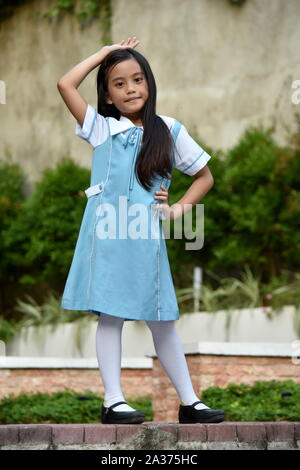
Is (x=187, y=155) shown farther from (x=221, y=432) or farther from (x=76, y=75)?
(x=221, y=432)

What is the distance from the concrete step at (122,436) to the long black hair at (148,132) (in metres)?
1.04

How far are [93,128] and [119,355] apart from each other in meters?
1.00

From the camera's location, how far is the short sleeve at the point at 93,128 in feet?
13.6

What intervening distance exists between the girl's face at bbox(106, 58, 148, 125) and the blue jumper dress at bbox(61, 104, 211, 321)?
0.11 metres

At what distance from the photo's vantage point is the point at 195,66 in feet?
46.5

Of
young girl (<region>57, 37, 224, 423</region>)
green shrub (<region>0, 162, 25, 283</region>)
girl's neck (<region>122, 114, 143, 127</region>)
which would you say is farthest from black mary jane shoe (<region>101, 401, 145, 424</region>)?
green shrub (<region>0, 162, 25, 283</region>)

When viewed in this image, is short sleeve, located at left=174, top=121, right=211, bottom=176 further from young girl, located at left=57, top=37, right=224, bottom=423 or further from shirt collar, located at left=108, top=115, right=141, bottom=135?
shirt collar, located at left=108, top=115, right=141, bottom=135

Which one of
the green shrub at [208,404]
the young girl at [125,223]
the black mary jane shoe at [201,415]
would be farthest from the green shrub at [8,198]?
the black mary jane shoe at [201,415]

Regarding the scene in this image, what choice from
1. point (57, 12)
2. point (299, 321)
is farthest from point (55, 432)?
point (57, 12)

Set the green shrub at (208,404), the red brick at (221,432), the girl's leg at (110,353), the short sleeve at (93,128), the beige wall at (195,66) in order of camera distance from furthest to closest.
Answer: the beige wall at (195,66) < the green shrub at (208,404) < the short sleeve at (93,128) < the girl's leg at (110,353) < the red brick at (221,432)

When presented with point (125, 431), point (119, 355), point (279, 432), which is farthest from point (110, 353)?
point (279, 432)

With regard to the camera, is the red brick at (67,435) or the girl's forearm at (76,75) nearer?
the red brick at (67,435)

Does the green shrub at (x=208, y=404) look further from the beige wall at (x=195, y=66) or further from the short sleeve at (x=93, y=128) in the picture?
the beige wall at (x=195, y=66)

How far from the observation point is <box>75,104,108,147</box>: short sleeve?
414cm
